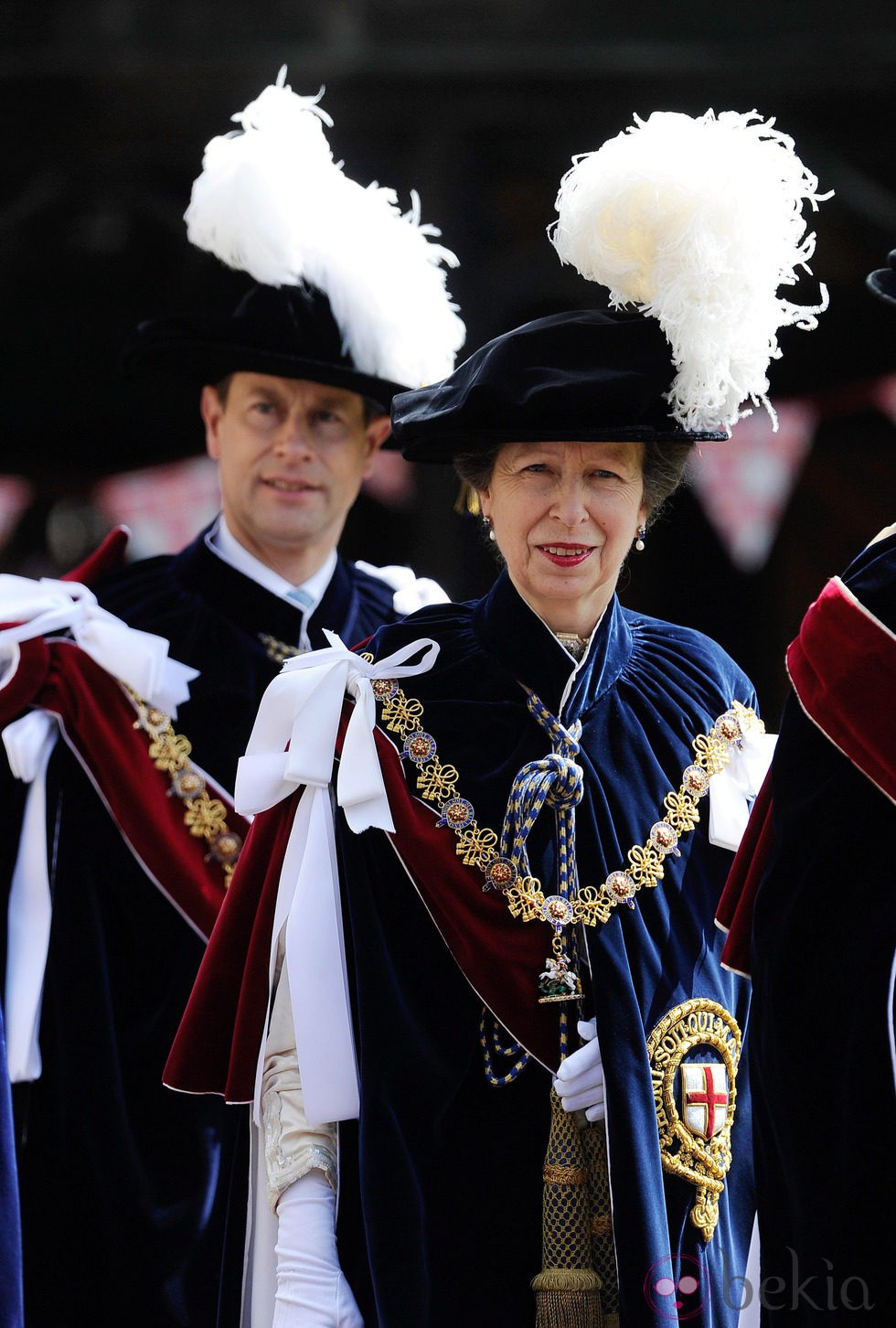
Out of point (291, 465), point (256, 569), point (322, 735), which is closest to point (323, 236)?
point (291, 465)

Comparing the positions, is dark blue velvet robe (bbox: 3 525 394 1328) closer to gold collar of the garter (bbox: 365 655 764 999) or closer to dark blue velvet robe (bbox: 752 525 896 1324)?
gold collar of the garter (bbox: 365 655 764 999)

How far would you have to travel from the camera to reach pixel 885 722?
6.52ft

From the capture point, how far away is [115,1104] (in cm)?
334

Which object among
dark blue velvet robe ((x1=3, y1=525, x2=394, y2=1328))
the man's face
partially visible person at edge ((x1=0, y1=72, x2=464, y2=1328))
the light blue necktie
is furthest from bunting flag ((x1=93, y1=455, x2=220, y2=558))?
dark blue velvet robe ((x1=3, y1=525, x2=394, y2=1328))

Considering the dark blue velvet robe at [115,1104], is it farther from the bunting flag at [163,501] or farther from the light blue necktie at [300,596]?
the bunting flag at [163,501]

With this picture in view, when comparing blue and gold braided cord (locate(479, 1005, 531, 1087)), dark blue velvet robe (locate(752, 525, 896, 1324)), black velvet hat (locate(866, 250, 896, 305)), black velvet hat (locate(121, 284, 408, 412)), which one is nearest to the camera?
dark blue velvet robe (locate(752, 525, 896, 1324))

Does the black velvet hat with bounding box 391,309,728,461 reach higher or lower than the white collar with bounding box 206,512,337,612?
lower

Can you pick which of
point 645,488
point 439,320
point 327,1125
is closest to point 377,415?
point 439,320

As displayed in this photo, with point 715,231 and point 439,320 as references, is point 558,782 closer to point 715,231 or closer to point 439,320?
point 715,231

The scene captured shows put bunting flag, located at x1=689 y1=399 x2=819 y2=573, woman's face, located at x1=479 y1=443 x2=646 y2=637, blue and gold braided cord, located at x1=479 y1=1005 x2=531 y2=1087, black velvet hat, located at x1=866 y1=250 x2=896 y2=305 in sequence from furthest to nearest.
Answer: bunting flag, located at x1=689 y1=399 x2=819 y2=573, woman's face, located at x1=479 y1=443 x2=646 y2=637, blue and gold braided cord, located at x1=479 y1=1005 x2=531 y2=1087, black velvet hat, located at x1=866 y1=250 x2=896 y2=305

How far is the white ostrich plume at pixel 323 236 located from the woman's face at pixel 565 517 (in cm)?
109

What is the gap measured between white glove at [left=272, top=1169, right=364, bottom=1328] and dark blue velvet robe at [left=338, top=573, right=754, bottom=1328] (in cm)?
6

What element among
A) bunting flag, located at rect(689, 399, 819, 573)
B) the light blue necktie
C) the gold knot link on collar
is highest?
bunting flag, located at rect(689, 399, 819, 573)

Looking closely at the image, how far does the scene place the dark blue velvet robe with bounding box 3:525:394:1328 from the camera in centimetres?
330
